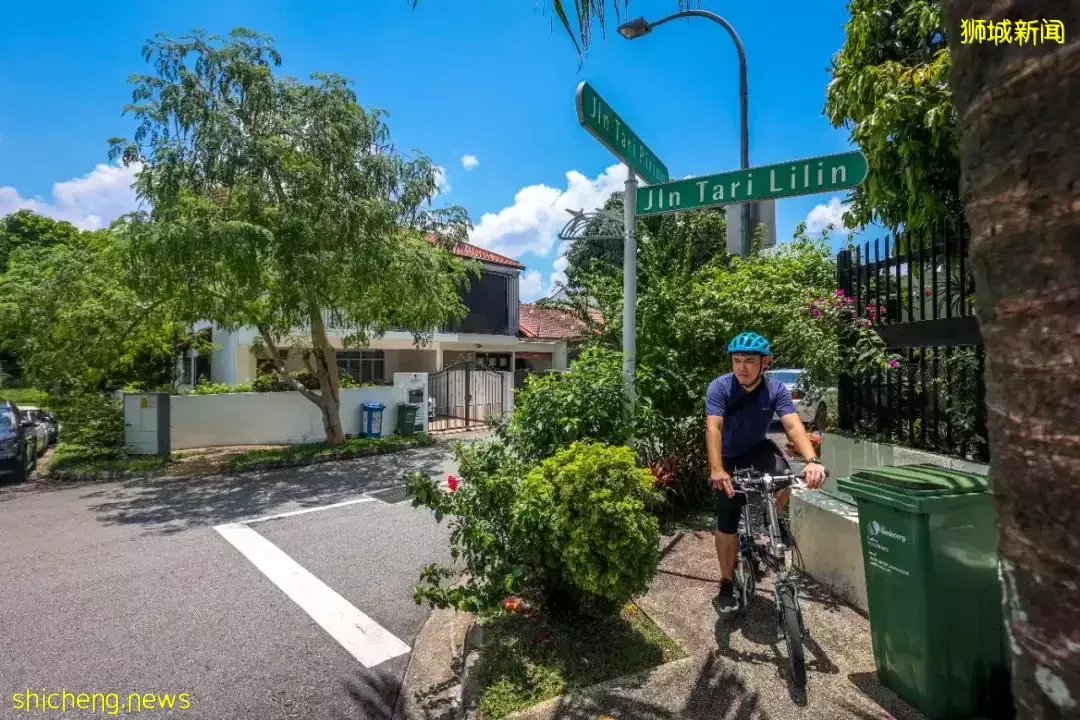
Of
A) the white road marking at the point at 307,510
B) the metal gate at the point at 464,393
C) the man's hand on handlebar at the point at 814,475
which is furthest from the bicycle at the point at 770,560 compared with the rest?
the metal gate at the point at 464,393

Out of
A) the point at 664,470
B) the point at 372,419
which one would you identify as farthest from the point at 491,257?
the point at 664,470

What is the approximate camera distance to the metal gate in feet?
60.2

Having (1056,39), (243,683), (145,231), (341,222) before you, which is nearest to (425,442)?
(341,222)

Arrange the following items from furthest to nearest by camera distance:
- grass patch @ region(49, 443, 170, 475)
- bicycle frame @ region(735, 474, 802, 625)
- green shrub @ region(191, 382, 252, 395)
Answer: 1. green shrub @ region(191, 382, 252, 395)
2. grass patch @ region(49, 443, 170, 475)
3. bicycle frame @ region(735, 474, 802, 625)

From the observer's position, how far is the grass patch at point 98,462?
1056 centimetres

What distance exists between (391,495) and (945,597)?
7.29m

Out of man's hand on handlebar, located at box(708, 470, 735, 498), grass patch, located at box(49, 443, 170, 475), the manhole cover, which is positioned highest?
man's hand on handlebar, located at box(708, 470, 735, 498)

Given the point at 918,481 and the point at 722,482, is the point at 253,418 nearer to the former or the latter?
the point at 722,482

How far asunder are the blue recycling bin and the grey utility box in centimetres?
418

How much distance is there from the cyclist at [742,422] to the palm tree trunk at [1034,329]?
254cm

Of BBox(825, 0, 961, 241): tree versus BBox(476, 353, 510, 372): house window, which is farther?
BBox(476, 353, 510, 372): house window

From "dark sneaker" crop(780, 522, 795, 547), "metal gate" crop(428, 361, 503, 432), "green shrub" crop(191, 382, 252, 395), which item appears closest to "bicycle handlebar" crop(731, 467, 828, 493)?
"dark sneaker" crop(780, 522, 795, 547)

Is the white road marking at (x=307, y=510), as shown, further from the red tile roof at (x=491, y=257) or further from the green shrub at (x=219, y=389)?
the red tile roof at (x=491, y=257)

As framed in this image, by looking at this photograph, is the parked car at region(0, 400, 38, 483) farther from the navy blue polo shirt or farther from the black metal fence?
the black metal fence
